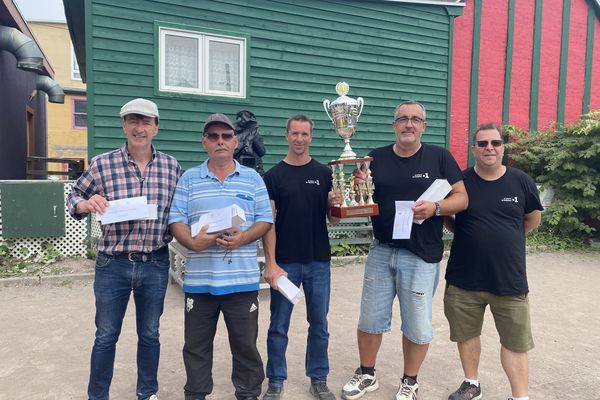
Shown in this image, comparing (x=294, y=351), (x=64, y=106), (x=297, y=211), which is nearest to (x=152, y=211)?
(x=297, y=211)

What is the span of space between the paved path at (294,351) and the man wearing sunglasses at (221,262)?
19.5 inches

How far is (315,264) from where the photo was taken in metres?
2.99

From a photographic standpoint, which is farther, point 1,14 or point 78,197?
point 1,14

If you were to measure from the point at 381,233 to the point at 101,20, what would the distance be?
5814 millimetres

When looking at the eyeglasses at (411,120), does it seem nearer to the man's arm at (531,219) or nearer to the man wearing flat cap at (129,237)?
the man's arm at (531,219)

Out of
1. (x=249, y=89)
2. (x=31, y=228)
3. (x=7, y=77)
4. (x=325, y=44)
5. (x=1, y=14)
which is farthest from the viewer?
(x=7, y=77)

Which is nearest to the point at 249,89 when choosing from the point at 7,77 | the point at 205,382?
the point at 205,382

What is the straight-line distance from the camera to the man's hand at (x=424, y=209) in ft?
8.98

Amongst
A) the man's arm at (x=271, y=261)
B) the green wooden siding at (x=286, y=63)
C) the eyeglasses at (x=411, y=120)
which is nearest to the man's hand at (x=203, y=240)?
the man's arm at (x=271, y=261)

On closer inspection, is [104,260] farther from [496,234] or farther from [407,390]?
[496,234]

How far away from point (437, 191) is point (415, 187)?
152 millimetres

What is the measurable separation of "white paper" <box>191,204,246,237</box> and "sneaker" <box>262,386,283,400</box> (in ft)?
3.98

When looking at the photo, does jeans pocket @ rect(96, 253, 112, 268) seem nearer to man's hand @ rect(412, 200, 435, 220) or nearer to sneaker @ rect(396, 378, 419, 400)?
man's hand @ rect(412, 200, 435, 220)

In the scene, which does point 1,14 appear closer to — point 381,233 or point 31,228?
point 31,228
